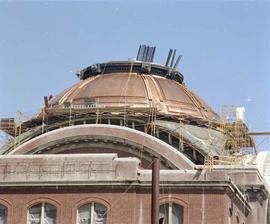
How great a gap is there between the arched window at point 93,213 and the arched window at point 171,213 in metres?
3.07

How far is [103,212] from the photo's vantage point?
44375mm

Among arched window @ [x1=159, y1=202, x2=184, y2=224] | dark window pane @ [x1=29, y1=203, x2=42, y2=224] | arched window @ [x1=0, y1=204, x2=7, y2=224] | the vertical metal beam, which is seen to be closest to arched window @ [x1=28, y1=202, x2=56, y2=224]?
dark window pane @ [x1=29, y1=203, x2=42, y2=224]

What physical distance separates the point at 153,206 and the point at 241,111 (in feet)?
86.3

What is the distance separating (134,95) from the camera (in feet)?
195

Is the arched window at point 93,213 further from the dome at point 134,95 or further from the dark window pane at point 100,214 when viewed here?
the dome at point 134,95

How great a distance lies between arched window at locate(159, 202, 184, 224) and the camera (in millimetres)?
43812

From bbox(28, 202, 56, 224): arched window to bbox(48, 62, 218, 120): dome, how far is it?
13.6 metres

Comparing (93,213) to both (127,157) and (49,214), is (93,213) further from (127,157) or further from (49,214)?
(127,157)

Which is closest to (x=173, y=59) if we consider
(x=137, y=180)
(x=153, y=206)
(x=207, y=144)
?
(x=207, y=144)

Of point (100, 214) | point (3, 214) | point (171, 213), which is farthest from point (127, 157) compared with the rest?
point (3, 214)

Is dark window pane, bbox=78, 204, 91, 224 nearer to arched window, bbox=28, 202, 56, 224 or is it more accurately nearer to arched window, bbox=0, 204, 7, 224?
arched window, bbox=28, 202, 56, 224

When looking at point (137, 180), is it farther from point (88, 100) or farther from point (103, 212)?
point (88, 100)

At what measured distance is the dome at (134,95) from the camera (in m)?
58.7

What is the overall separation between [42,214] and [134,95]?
56.5 ft
